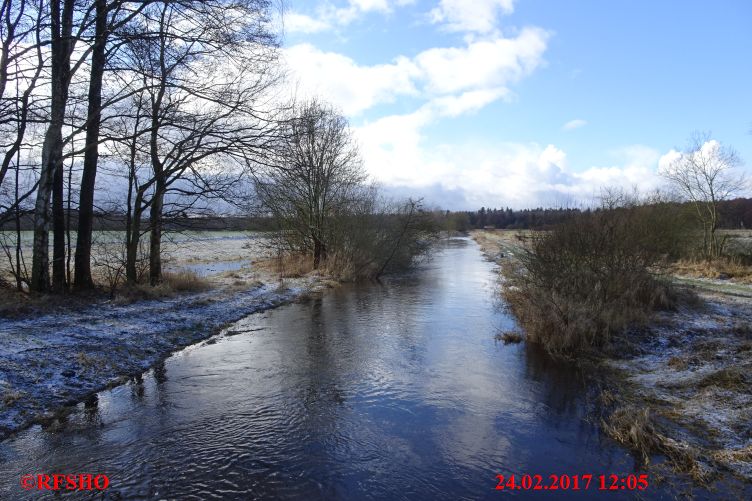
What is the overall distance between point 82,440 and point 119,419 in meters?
0.68

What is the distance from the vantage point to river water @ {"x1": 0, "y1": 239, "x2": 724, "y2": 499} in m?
5.11

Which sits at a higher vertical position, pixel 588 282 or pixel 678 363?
pixel 588 282

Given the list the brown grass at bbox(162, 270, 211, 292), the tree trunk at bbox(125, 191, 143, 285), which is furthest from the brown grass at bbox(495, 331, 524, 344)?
the tree trunk at bbox(125, 191, 143, 285)

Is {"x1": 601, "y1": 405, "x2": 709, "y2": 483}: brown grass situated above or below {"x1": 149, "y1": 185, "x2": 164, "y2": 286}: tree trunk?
below

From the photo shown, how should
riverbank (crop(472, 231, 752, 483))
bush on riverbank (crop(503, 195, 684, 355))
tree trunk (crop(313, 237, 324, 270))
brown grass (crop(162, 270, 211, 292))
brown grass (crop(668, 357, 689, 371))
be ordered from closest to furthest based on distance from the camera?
riverbank (crop(472, 231, 752, 483)) → brown grass (crop(668, 357, 689, 371)) → bush on riverbank (crop(503, 195, 684, 355)) → brown grass (crop(162, 270, 211, 292)) → tree trunk (crop(313, 237, 324, 270))

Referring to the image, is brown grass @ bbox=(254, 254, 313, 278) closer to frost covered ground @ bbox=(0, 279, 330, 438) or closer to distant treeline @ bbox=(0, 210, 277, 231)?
distant treeline @ bbox=(0, 210, 277, 231)

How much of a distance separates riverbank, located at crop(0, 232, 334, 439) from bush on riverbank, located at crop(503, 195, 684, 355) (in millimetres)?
8170

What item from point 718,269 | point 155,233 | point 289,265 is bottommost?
point 289,265

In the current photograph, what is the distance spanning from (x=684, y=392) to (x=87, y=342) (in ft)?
34.8

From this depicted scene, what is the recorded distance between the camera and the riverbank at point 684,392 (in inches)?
228

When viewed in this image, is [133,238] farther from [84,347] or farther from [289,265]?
[289,265]

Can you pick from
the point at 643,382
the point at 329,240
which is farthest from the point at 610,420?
the point at 329,240

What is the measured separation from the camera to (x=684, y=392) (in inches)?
310

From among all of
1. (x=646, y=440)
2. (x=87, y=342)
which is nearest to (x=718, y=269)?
(x=646, y=440)
